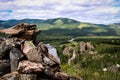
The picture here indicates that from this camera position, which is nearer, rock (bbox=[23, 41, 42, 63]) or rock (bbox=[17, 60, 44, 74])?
rock (bbox=[17, 60, 44, 74])

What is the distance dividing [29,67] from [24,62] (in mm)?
2149

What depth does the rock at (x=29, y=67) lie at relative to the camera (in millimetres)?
47669

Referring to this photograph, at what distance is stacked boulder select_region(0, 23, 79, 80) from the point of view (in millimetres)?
48219

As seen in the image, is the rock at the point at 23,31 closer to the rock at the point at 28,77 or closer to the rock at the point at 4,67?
the rock at the point at 4,67

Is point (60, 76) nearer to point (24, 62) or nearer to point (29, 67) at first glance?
point (29, 67)

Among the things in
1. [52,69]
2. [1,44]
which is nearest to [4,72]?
[1,44]

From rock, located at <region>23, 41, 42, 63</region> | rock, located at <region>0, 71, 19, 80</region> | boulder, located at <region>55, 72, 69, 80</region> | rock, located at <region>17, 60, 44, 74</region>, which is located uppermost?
rock, located at <region>23, 41, 42, 63</region>

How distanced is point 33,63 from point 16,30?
412 inches

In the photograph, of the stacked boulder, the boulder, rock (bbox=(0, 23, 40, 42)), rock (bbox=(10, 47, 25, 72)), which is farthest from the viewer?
rock (bbox=(0, 23, 40, 42))

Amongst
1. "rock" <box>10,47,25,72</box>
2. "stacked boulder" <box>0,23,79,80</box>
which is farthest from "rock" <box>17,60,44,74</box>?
"rock" <box>10,47,25,72</box>

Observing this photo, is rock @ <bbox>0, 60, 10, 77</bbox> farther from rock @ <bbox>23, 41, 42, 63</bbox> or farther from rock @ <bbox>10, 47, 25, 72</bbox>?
rock @ <bbox>23, 41, 42, 63</bbox>

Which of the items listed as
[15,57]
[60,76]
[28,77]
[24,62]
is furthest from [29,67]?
[60,76]

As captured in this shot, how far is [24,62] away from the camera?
4962 cm

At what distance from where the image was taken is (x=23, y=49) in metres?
53.5
